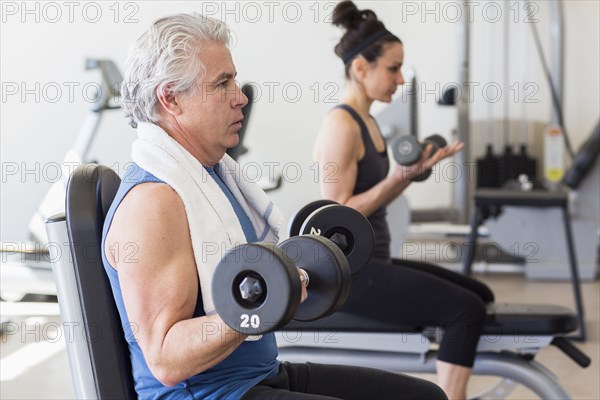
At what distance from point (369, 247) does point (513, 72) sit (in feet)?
12.2

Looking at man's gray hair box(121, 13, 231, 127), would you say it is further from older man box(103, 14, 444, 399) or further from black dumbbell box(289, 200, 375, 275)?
black dumbbell box(289, 200, 375, 275)

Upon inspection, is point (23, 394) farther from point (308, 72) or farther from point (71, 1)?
point (308, 72)

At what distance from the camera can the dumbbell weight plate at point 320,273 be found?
3.65 ft

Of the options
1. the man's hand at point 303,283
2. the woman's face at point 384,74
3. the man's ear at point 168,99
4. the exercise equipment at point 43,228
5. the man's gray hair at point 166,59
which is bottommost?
the exercise equipment at point 43,228

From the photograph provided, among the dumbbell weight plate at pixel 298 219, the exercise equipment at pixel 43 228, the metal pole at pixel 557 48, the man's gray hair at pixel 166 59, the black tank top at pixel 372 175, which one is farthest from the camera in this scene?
the metal pole at pixel 557 48

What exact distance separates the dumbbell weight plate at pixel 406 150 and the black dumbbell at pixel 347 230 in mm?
707

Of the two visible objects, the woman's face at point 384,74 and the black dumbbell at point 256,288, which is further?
the woman's face at point 384,74

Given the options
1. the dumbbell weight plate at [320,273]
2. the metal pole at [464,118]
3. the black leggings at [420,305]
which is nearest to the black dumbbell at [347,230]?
the dumbbell weight plate at [320,273]

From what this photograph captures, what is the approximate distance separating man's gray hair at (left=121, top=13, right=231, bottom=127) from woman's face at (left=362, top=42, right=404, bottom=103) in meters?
0.96

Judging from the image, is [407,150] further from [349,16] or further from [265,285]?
[265,285]

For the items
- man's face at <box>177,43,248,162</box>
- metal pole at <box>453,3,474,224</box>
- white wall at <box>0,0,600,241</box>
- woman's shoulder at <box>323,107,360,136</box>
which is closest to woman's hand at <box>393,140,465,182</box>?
woman's shoulder at <box>323,107,360,136</box>

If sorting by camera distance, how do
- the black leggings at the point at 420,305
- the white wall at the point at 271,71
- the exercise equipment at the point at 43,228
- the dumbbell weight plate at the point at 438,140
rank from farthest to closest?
the white wall at the point at 271,71 < the exercise equipment at the point at 43,228 < the dumbbell weight plate at the point at 438,140 < the black leggings at the point at 420,305

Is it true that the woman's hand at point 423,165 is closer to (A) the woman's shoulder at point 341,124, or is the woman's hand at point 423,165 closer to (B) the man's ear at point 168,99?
(A) the woman's shoulder at point 341,124

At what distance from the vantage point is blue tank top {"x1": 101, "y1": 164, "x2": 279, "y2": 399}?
1204mm
